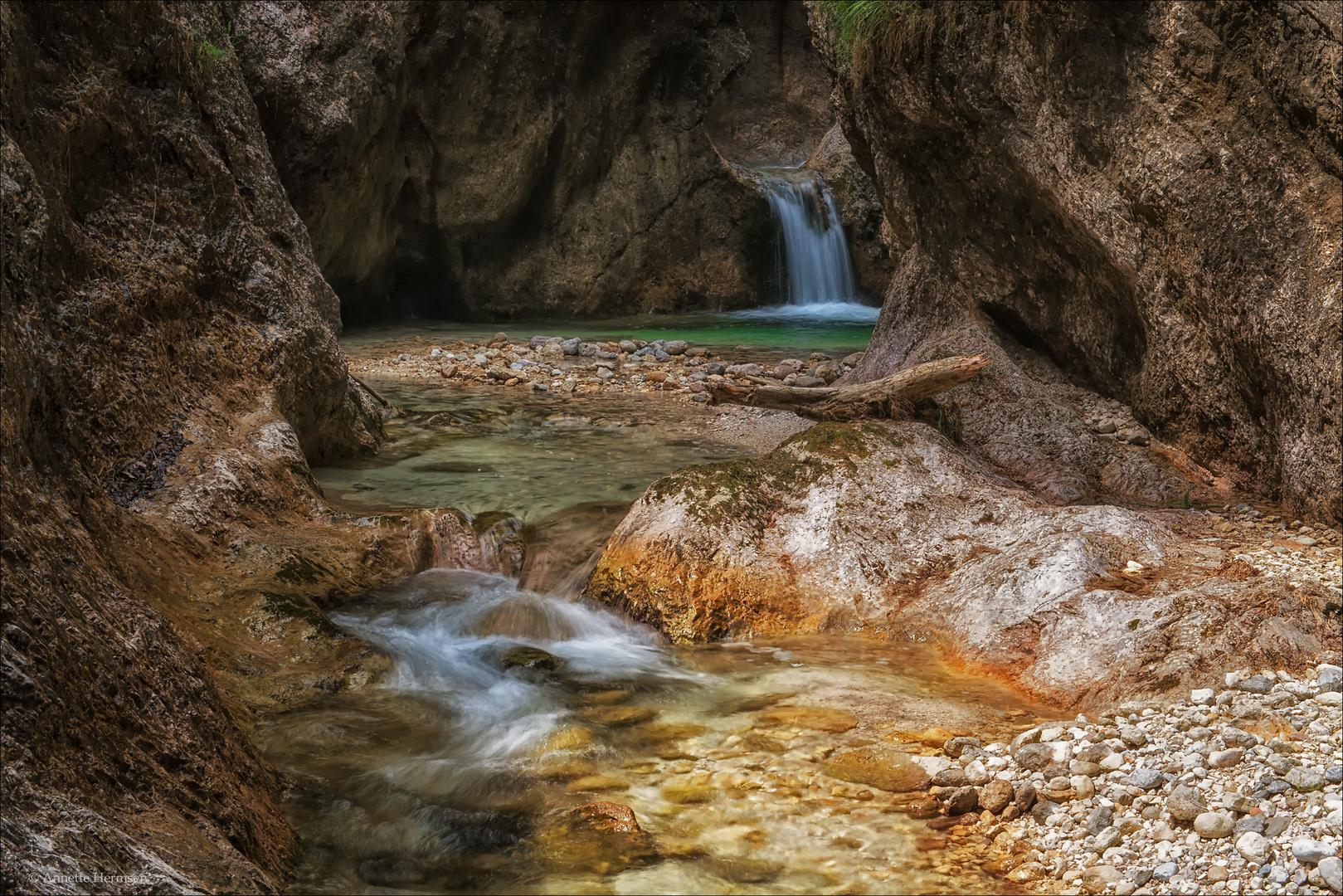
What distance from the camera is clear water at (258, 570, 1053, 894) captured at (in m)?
2.98

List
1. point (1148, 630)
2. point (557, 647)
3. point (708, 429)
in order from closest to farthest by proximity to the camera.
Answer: point (1148, 630), point (557, 647), point (708, 429)

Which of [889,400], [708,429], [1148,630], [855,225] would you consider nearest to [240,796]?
[1148,630]

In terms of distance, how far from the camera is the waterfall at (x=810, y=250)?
67.0 feet

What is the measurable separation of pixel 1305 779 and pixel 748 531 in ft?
9.06

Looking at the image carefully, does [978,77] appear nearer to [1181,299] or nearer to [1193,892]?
[1181,299]

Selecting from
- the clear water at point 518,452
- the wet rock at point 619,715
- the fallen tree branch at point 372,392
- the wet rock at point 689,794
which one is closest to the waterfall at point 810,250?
the clear water at point 518,452

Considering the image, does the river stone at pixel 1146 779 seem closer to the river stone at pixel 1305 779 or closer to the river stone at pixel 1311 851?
the river stone at pixel 1305 779

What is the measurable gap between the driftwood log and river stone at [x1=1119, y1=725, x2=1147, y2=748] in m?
4.01

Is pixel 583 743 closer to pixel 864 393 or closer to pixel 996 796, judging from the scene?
pixel 996 796

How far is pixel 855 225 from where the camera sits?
67.1 ft

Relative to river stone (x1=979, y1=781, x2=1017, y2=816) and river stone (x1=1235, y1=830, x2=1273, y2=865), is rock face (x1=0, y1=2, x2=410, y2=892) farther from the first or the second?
river stone (x1=1235, y1=830, x2=1273, y2=865)


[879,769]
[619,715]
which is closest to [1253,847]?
[879,769]

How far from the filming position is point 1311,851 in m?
2.61

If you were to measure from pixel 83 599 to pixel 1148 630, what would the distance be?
354cm
